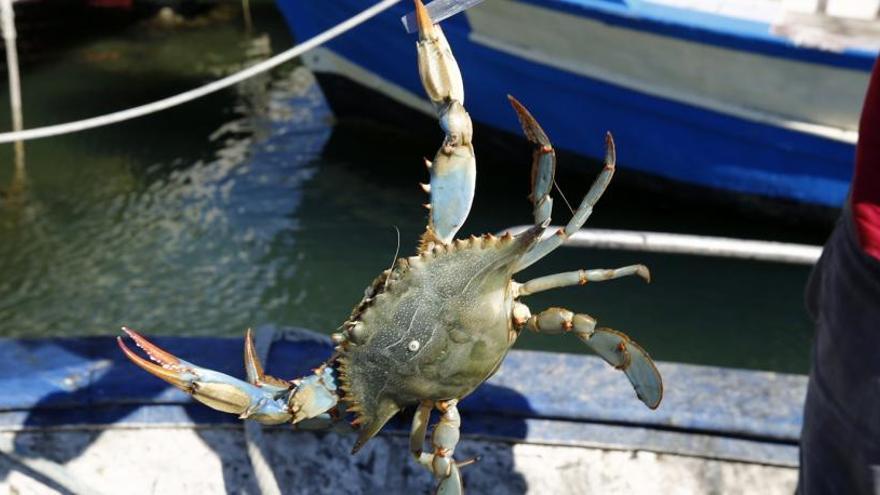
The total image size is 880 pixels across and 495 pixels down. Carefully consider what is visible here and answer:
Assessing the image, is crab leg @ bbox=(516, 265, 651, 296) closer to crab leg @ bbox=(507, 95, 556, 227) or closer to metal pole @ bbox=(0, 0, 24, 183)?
crab leg @ bbox=(507, 95, 556, 227)

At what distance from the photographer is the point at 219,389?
1806 millimetres

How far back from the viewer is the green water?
5.43m

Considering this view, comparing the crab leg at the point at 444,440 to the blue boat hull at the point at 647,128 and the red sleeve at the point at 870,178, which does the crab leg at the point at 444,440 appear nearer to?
the red sleeve at the point at 870,178

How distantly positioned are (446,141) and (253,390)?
0.67m

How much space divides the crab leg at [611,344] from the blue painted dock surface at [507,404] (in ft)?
2.27

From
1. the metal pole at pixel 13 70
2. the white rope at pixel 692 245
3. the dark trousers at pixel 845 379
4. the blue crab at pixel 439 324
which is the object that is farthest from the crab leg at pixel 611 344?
the metal pole at pixel 13 70

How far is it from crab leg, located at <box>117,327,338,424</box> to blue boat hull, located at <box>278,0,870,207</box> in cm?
411

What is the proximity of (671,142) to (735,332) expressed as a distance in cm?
137

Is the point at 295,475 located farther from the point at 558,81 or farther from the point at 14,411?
the point at 558,81

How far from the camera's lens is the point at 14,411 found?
2.58 metres

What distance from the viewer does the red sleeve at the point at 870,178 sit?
1.78m

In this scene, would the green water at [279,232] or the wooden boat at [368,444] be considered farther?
the green water at [279,232]

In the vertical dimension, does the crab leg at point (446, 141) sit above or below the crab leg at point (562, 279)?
above

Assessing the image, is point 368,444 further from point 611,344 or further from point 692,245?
point 692,245
